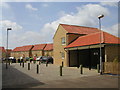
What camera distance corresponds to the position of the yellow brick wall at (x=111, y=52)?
16.7 m

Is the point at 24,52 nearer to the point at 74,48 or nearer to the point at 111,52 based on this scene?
the point at 74,48

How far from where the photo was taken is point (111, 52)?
55.5 feet

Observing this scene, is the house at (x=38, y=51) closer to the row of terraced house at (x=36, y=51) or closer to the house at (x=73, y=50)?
the row of terraced house at (x=36, y=51)

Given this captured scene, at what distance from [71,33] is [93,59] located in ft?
19.7

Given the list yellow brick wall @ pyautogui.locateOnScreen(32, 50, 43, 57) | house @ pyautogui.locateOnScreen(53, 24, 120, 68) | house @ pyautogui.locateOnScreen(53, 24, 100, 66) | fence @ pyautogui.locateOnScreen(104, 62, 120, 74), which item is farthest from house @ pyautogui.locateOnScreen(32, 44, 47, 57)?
fence @ pyautogui.locateOnScreen(104, 62, 120, 74)

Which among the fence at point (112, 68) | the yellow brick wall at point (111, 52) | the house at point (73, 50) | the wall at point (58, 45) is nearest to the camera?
the fence at point (112, 68)

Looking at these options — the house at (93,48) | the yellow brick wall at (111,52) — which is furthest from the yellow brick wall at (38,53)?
the yellow brick wall at (111,52)

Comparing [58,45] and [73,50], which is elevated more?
[58,45]

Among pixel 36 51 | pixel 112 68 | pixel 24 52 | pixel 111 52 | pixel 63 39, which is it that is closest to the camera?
pixel 112 68

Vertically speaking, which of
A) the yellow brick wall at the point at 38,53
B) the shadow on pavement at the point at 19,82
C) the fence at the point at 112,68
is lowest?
the shadow on pavement at the point at 19,82

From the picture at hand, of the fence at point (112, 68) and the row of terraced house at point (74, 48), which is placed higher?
the row of terraced house at point (74, 48)

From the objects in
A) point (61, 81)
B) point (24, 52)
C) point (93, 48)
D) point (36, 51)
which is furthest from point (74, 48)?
point (24, 52)

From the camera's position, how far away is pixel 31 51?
222 feet

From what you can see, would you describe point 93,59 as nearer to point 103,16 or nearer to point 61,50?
point 61,50
